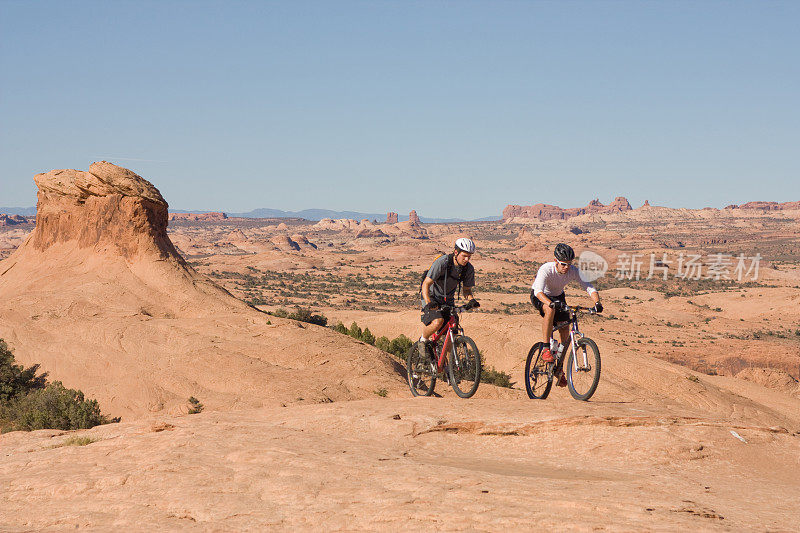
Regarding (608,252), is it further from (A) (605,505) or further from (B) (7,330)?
(A) (605,505)

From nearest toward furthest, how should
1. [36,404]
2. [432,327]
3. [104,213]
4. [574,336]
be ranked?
[574,336] → [432,327] → [36,404] → [104,213]

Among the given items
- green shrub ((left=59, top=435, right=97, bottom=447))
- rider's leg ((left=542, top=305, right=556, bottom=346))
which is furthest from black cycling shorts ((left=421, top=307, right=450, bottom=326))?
green shrub ((left=59, top=435, right=97, bottom=447))

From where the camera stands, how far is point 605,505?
5062 millimetres

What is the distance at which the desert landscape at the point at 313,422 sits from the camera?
5.32m

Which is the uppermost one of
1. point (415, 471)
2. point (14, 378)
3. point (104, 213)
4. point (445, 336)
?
point (104, 213)

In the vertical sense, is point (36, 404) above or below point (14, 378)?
above

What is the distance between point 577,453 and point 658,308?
2565 inches

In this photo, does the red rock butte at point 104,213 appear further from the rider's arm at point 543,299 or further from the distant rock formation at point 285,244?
the distant rock formation at point 285,244

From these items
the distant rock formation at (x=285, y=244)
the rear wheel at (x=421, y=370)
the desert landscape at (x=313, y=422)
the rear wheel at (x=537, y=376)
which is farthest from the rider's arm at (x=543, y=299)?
the distant rock formation at (x=285, y=244)

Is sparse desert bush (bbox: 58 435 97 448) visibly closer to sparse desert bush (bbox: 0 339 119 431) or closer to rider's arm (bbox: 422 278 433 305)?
rider's arm (bbox: 422 278 433 305)

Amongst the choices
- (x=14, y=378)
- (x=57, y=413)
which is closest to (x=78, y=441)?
(x=57, y=413)

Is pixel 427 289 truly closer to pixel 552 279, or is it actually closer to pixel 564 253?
pixel 552 279

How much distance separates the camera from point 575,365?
961 centimetres

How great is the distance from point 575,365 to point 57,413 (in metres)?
12.4
